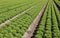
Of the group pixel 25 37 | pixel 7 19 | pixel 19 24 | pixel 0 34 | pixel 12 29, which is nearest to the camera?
pixel 0 34

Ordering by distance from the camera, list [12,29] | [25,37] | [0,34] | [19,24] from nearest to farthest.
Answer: [0,34]
[25,37]
[12,29]
[19,24]

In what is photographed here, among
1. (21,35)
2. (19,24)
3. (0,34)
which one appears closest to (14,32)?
(21,35)

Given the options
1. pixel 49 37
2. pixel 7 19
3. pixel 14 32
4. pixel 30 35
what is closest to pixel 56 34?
pixel 49 37

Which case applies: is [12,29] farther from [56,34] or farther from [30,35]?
[56,34]

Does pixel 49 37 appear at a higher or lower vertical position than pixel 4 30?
lower

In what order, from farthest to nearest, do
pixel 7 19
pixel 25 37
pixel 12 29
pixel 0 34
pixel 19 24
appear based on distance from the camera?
pixel 7 19 → pixel 19 24 → pixel 12 29 → pixel 25 37 → pixel 0 34

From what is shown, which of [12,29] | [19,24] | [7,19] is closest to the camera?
[12,29]

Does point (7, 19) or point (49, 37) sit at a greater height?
point (7, 19)

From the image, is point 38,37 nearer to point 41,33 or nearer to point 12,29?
point 41,33

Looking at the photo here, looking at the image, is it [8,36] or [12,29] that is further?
[12,29]
